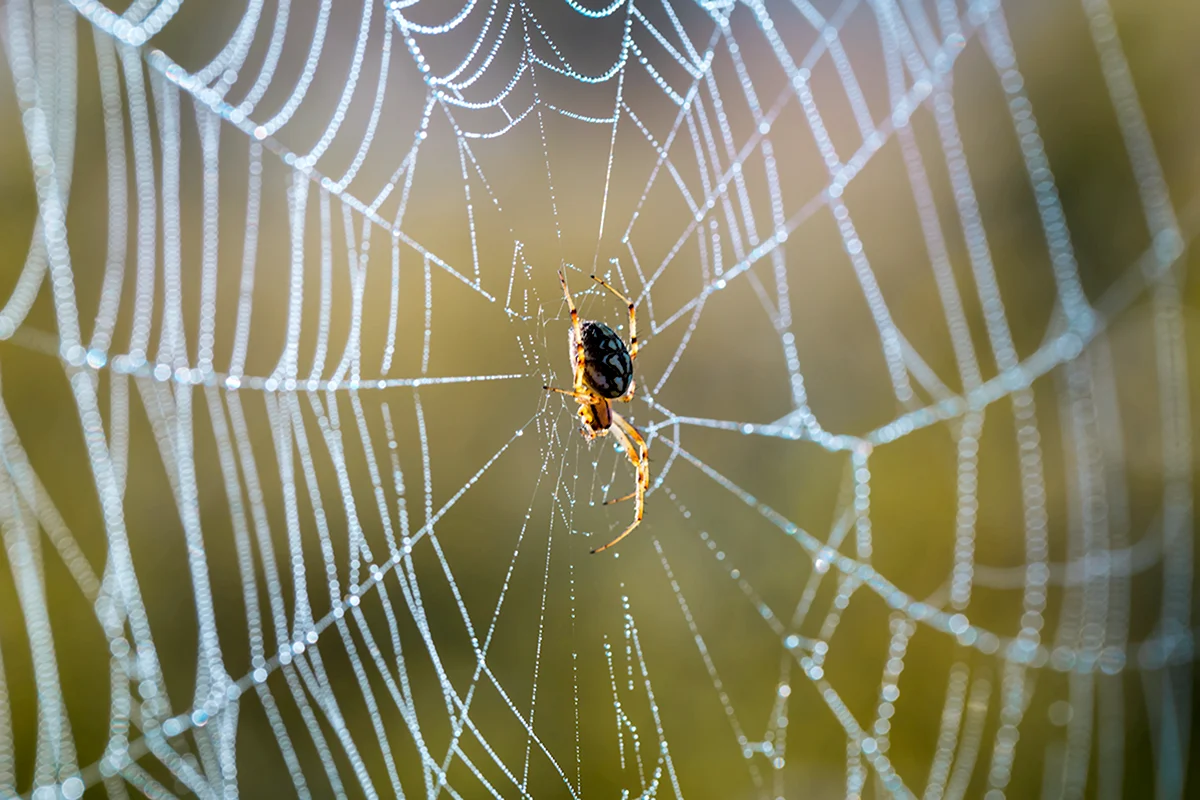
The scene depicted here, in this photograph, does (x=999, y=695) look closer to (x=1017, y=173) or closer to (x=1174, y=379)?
(x=1174, y=379)

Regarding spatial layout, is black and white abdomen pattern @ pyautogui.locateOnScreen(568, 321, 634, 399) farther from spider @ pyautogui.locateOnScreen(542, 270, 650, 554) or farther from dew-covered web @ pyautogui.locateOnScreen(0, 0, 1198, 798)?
dew-covered web @ pyautogui.locateOnScreen(0, 0, 1198, 798)

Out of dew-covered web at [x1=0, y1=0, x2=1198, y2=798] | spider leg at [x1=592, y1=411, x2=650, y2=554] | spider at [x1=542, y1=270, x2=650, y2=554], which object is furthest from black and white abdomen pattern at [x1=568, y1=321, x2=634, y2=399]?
dew-covered web at [x1=0, y1=0, x2=1198, y2=798]

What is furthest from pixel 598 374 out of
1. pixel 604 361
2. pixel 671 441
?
pixel 671 441

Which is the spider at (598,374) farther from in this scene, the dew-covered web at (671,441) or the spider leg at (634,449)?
the dew-covered web at (671,441)

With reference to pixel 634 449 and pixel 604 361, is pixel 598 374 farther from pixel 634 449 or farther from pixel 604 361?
pixel 634 449

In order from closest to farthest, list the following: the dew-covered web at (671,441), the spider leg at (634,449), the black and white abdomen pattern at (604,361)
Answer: the black and white abdomen pattern at (604,361) → the spider leg at (634,449) → the dew-covered web at (671,441)

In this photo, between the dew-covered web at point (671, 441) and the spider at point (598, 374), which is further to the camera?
the dew-covered web at point (671, 441)

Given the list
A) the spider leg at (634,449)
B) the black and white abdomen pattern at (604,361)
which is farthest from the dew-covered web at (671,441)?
the black and white abdomen pattern at (604,361)

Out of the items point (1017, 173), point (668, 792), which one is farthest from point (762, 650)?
point (1017, 173)
